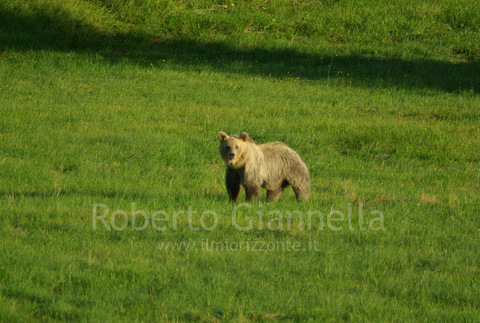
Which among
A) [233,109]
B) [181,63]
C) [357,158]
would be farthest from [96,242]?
[181,63]

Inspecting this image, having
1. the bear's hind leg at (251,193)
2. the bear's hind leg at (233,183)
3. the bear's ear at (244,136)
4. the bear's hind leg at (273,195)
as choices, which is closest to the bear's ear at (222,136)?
the bear's ear at (244,136)

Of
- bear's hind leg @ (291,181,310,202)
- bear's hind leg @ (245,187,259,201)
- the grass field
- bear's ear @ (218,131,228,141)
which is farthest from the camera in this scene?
bear's hind leg @ (291,181,310,202)

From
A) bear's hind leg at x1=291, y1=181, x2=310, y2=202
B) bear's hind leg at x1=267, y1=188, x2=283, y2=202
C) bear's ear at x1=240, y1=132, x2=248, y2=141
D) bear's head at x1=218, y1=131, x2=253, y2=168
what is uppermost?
bear's ear at x1=240, y1=132, x2=248, y2=141

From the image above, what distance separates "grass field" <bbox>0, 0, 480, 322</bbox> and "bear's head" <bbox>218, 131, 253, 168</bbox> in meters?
0.75

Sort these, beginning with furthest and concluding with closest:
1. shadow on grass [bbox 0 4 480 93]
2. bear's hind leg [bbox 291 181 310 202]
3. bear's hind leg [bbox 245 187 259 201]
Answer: shadow on grass [bbox 0 4 480 93]
bear's hind leg [bbox 291 181 310 202]
bear's hind leg [bbox 245 187 259 201]

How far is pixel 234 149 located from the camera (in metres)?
8.66

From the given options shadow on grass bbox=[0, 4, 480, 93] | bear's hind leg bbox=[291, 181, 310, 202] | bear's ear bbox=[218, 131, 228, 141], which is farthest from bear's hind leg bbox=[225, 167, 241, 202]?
shadow on grass bbox=[0, 4, 480, 93]

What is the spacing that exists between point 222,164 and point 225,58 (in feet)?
39.1

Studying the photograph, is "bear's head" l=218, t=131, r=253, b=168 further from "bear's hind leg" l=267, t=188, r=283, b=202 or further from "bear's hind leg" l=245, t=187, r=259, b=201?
"bear's hind leg" l=267, t=188, r=283, b=202

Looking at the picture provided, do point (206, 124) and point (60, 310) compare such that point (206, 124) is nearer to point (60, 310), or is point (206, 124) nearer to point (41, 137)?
point (41, 137)

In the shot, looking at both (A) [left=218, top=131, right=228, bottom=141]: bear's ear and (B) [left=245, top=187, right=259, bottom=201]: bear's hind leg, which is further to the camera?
(B) [left=245, top=187, right=259, bottom=201]: bear's hind leg

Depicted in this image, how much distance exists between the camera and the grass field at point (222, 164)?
654 cm

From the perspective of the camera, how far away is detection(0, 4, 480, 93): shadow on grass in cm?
2212

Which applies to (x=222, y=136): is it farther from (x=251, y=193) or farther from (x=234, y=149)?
(x=251, y=193)
